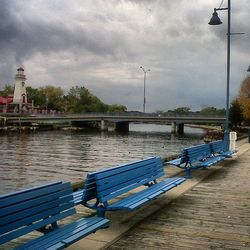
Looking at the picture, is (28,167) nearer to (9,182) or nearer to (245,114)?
(9,182)

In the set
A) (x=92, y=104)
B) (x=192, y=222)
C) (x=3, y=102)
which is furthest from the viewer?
(x=92, y=104)

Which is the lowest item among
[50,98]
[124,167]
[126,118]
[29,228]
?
[29,228]

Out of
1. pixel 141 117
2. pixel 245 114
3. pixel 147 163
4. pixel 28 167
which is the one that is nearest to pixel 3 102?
pixel 141 117

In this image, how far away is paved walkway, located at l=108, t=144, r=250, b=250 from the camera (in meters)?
6.10

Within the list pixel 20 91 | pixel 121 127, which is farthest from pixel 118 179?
pixel 20 91

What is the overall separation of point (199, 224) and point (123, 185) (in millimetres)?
1417

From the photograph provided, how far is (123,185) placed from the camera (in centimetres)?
739

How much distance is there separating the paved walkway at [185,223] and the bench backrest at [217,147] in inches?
208

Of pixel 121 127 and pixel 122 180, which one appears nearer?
pixel 122 180

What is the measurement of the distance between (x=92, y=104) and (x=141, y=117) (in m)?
42.4

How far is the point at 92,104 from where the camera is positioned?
5581 inches

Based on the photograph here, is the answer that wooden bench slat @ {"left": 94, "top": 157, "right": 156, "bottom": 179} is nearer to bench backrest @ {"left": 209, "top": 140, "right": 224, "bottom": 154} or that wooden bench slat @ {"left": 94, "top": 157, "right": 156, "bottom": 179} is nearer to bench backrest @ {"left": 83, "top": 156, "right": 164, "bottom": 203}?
bench backrest @ {"left": 83, "top": 156, "right": 164, "bottom": 203}

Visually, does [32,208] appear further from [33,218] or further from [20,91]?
[20,91]

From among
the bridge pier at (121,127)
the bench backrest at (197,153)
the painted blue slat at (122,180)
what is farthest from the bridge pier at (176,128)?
the painted blue slat at (122,180)
